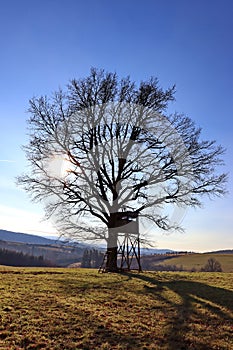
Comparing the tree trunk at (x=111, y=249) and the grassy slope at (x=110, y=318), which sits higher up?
the tree trunk at (x=111, y=249)

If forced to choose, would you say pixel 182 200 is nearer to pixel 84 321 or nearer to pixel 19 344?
pixel 84 321

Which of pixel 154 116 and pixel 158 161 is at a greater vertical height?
pixel 154 116

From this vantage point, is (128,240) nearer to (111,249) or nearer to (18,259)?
(111,249)

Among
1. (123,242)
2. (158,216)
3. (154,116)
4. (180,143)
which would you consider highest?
(154,116)

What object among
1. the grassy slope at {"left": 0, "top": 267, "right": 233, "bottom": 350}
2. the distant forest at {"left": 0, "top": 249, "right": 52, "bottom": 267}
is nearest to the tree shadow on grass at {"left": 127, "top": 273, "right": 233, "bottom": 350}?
the grassy slope at {"left": 0, "top": 267, "right": 233, "bottom": 350}

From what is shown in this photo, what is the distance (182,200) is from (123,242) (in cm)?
521

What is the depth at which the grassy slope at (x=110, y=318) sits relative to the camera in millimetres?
6020

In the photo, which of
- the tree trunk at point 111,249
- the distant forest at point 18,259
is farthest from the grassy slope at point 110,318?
the distant forest at point 18,259

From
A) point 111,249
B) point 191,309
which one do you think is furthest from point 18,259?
point 191,309

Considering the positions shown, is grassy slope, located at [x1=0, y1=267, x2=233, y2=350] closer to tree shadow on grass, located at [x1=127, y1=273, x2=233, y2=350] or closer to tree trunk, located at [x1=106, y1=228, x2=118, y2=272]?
tree shadow on grass, located at [x1=127, y1=273, x2=233, y2=350]

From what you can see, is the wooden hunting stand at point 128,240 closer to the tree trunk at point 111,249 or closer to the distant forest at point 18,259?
the tree trunk at point 111,249

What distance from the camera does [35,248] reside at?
542 feet

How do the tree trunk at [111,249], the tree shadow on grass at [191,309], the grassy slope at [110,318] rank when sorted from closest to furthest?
1. the grassy slope at [110,318]
2. the tree shadow on grass at [191,309]
3. the tree trunk at [111,249]

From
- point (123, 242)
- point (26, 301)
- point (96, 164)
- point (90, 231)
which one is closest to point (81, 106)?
point (96, 164)
